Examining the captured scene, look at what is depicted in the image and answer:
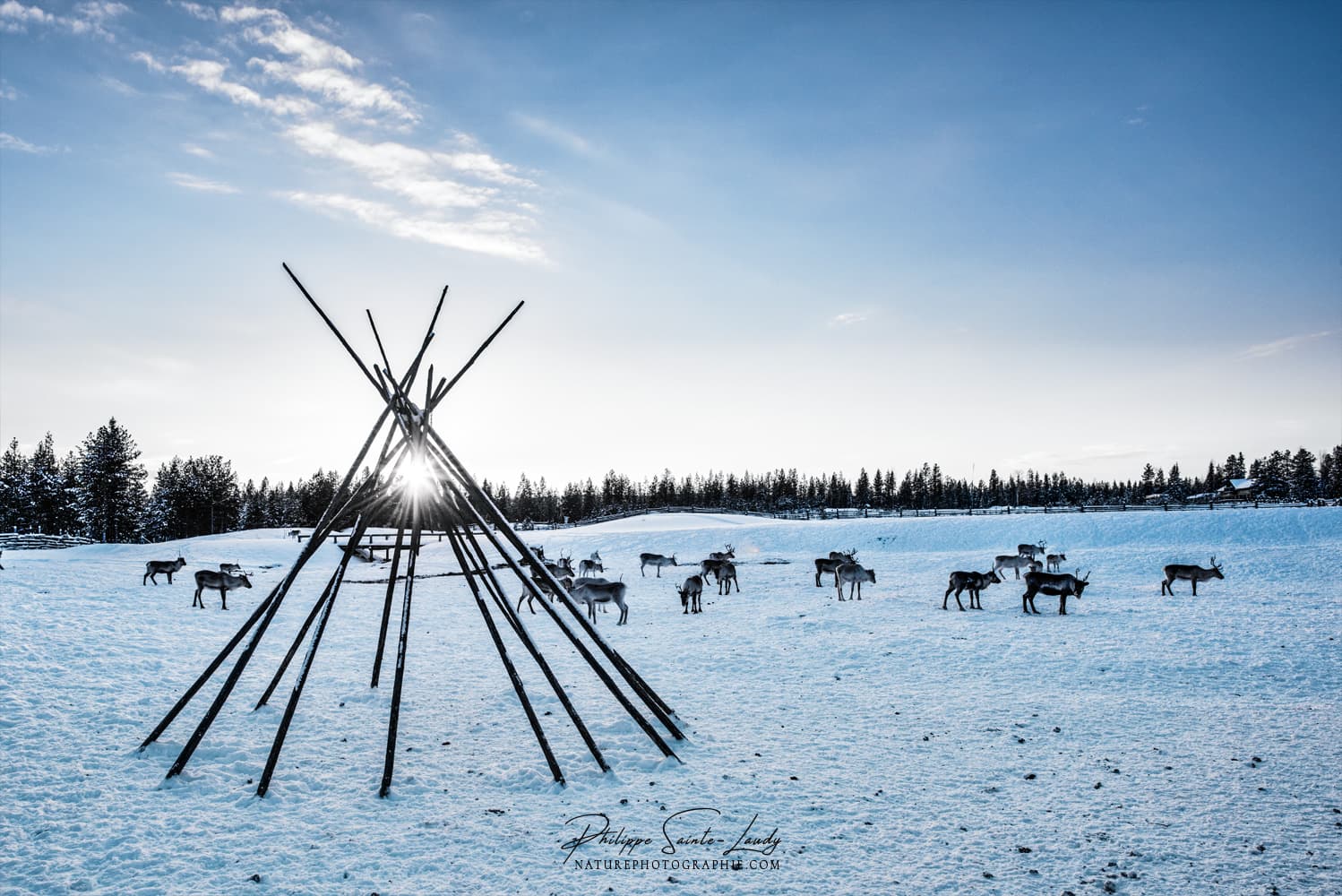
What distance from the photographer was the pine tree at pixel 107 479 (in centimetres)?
5534

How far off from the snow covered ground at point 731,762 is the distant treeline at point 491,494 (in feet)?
74.8

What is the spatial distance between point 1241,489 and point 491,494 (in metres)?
106

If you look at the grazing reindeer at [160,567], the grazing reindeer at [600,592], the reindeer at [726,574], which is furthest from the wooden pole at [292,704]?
the grazing reindeer at [160,567]

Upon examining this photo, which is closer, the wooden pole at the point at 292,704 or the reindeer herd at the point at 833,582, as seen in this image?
the wooden pole at the point at 292,704

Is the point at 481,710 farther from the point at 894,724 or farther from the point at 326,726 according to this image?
the point at 894,724

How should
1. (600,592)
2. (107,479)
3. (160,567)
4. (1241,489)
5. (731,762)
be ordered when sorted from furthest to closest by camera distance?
(1241,489)
(107,479)
(160,567)
(600,592)
(731,762)

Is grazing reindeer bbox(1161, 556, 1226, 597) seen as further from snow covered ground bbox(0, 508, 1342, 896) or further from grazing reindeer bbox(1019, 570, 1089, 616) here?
grazing reindeer bbox(1019, 570, 1089, 616)

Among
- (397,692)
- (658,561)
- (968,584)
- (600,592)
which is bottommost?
(658,561)

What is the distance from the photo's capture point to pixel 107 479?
55.2 meters

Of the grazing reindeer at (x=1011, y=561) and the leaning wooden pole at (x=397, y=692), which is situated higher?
the leaning wooden pole at (x=397, y=692)

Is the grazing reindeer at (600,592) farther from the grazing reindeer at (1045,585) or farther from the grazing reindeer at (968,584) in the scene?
the grazing reindeer at (1045,585)

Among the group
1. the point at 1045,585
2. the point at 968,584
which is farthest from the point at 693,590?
the point at 1045,585

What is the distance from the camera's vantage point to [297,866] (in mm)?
5941

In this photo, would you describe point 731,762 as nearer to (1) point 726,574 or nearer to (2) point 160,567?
(1) point 726,574
